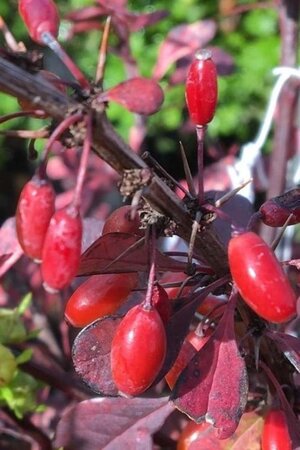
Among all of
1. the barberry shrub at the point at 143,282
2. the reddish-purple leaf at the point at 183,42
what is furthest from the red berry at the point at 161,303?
the reddish-purple leaf at the point at 183,42

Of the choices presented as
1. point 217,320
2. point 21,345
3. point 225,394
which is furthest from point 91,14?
point 225,394

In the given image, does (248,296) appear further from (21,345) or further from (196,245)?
(21,345)

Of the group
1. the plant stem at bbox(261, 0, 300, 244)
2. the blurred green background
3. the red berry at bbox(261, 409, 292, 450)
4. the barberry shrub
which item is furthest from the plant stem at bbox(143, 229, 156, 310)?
the blurred green background

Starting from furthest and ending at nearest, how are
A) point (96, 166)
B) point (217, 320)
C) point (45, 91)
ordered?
point (96, 166) → point (217, 320) → point (45, 91)

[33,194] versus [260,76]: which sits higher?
[33,194]

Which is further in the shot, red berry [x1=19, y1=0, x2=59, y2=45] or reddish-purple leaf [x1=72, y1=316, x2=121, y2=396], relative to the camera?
reddish-purple leaf [x1=72, y1=316, x2=121, y2=396]

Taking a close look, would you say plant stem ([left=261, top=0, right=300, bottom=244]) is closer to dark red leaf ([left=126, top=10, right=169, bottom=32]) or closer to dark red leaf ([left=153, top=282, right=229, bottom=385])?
dark red leaf ([left=126, top=10, right=169, bottom=32])
